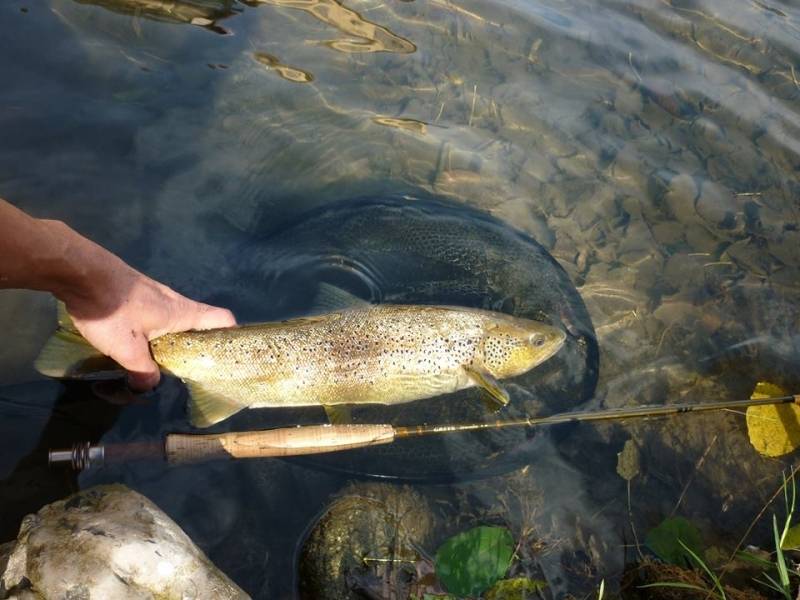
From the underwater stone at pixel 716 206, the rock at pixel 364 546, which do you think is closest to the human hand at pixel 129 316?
the rock at pixel 364 546

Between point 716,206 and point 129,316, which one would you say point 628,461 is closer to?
point 716,206

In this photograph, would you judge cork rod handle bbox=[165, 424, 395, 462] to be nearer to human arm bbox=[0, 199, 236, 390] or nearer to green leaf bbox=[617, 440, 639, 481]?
human arm bbox=[0, 199, 236, 390]

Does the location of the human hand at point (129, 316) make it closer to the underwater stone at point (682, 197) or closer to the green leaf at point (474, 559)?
the green leaf at point (474, 559)

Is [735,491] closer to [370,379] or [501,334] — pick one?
[501,334]

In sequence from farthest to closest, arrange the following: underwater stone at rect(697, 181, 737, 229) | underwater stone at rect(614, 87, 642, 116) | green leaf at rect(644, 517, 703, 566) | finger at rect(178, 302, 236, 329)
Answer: underwater stone at rect(614, 87, 642, 116), underwater stone at rect(697, 181, 737, 229), finger at rect(178, 302, 236, 329), green leaf at rect(644, 517, 703, 566)

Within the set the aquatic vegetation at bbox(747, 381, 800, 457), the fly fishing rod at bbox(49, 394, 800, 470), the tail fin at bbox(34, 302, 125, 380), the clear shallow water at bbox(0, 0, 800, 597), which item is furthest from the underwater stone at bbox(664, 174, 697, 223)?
the tail fin at bbox(34, 302, 125, 380)

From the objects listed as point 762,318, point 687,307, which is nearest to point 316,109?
point 687,307
